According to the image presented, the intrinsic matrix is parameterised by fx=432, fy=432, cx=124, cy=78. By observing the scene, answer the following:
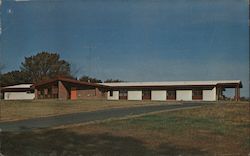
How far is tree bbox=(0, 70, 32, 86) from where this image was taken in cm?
808

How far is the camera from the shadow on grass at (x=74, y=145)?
30.3ft

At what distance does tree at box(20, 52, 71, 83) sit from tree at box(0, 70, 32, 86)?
0.13 metres

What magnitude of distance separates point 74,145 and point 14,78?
2.37 m

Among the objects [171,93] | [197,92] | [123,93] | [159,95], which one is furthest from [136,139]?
[159,95]

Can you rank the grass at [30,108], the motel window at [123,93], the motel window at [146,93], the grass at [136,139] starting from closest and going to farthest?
the grass at [136,139] → the grass at [30,108] → the motel window at [123,93] → the motel window at [146,93]

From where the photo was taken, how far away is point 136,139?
37.7 feet

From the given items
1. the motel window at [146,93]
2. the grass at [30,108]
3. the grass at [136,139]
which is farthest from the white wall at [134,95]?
the grass at [136,139]

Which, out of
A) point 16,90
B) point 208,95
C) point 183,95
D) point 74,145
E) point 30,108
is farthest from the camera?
point 183,95

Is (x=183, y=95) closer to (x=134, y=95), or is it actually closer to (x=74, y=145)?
(x=134, y=95)

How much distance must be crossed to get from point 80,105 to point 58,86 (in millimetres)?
8516

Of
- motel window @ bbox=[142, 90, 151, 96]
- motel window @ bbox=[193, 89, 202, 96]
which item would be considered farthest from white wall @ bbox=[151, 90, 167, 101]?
motel window @ bbox=[193, 89, 202, 96]

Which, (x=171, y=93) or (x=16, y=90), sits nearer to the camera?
(x=16, y=90)

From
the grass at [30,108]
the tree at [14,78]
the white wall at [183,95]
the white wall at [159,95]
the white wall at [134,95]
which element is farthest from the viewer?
the white wall at [134,95]

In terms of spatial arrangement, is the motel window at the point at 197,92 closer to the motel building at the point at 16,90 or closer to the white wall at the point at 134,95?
the white wall at the point at 134,95
